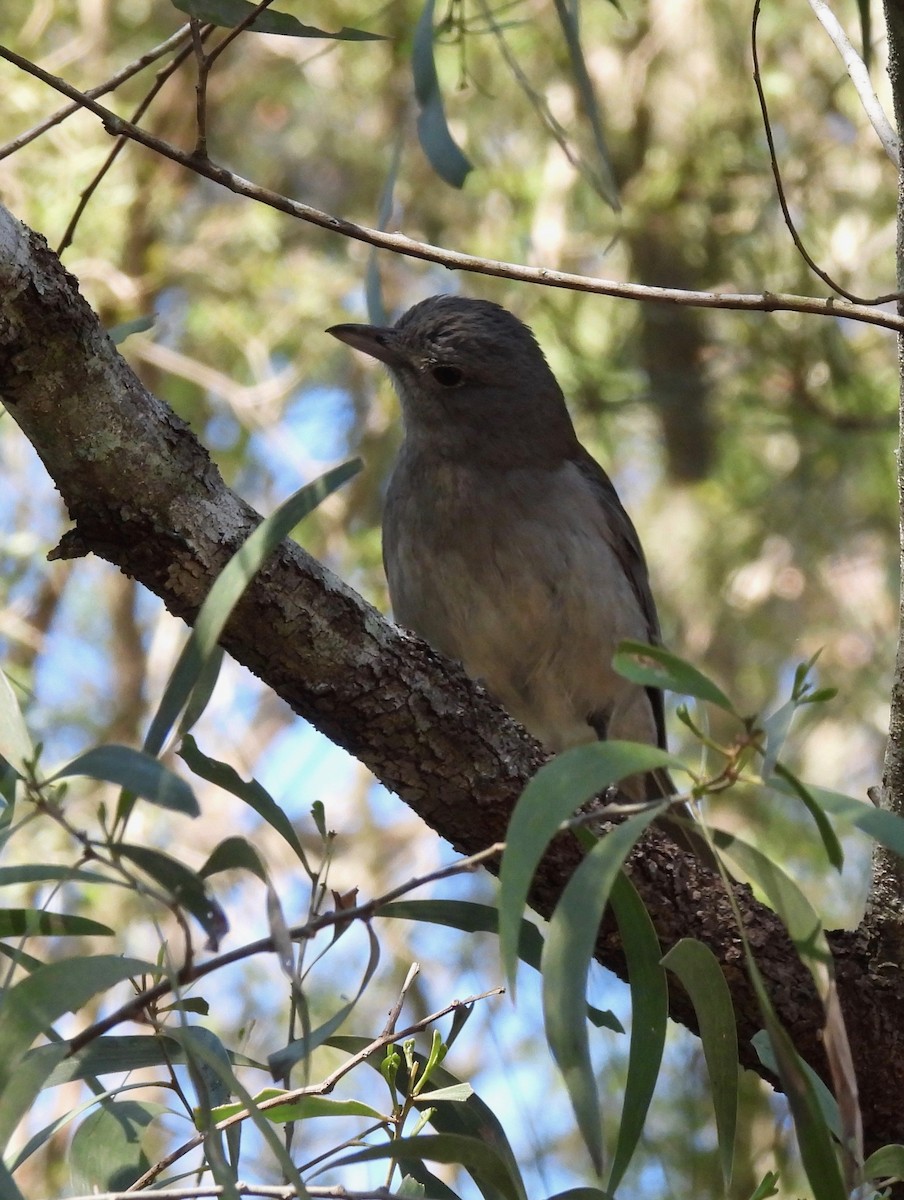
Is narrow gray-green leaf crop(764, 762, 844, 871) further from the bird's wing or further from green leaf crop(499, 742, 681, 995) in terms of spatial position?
the bird's wing

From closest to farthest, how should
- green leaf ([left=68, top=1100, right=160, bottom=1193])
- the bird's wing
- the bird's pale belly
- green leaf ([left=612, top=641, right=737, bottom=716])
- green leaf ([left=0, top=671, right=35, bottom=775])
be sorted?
green leaf ([left=612, top=641, right=737, bottom=716]) < green leaf ([left=0, top=671, right=35, bottom=775]) < green leaf ([left=68, top=1100, right=160, bottom=1193]) < the bird's pale belly < the bird's wing

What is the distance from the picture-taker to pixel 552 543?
424cm

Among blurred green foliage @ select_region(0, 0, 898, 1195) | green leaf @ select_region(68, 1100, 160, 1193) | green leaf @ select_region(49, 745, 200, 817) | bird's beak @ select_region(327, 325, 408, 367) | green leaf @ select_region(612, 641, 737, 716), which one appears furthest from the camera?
blurred green foliage @ select_region(0, 0, 898, 1195)

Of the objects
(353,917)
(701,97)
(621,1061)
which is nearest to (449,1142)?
(353,917)

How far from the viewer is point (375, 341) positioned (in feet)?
14.6

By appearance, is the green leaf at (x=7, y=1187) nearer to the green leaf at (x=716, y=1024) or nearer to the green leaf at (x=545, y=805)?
the green leaf at (x=545, y=805)

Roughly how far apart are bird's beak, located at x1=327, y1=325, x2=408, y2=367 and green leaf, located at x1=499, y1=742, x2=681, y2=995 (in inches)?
112

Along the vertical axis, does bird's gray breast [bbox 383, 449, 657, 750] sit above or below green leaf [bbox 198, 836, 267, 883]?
above

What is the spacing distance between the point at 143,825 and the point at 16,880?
455cm

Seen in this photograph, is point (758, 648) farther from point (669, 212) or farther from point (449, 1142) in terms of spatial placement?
point (449, 1142)

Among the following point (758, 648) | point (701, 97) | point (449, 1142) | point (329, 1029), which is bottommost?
point (449, 1142)

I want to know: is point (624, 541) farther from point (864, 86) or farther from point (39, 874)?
point (39, 874)

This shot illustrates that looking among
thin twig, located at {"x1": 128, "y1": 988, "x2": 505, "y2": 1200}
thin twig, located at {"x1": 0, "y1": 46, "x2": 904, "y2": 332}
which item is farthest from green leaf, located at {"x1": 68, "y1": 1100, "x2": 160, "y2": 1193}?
thin twig, located at {"x1": 0, "y1": 46, "x2": 904, "y2": 332}

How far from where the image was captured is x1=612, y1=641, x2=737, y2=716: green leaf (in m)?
1.62
